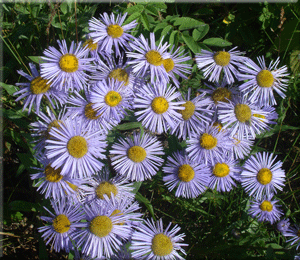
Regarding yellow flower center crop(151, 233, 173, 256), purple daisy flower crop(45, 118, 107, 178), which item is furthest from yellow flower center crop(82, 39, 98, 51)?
yellow flower center crop(151, 233, 173, 256)

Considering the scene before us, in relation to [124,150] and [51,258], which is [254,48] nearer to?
[124,150]

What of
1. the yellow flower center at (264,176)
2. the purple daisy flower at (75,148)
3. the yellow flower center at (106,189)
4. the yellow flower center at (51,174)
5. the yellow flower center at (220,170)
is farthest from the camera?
the yellow flower center at (264,176)

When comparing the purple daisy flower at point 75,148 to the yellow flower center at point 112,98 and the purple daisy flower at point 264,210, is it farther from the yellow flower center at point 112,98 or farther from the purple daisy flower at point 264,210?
the purple daisy flower at point 264,210

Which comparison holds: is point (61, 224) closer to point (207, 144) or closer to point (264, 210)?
point (207, 144)

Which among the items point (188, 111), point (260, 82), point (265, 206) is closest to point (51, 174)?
point (188, 111)

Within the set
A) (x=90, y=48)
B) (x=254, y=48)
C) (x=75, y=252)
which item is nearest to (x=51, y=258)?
(x=75, y=252)

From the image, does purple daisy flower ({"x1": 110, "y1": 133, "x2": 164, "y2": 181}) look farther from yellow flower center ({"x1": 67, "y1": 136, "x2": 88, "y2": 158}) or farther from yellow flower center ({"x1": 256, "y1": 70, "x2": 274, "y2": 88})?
yellow flower center ({"x1": 256, "y1": 70, "x2": 274, "y2": 88})

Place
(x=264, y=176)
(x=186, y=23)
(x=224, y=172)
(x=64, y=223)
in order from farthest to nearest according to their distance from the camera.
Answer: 1. (x=264, y=176)
2. (x=224, y=172)
3. (x=186, y=23)
4. (x=64, y=223)

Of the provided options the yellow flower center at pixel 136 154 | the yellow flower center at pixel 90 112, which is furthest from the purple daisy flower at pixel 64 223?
the yellow flower center at pixel 90 112
